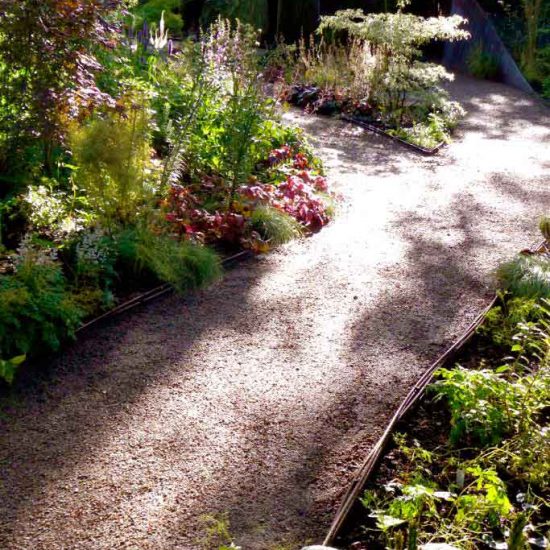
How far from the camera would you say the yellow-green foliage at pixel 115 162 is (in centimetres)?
452

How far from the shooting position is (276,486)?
298 cm

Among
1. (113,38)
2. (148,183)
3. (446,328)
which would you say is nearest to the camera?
(446,328)

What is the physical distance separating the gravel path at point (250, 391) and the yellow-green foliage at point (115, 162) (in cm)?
79

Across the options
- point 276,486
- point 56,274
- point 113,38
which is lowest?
point 276,486

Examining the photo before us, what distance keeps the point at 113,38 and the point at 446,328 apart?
3.90 metres

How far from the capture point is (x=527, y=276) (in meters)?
4.64

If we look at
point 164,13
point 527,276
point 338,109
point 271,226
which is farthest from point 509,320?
point 164,13

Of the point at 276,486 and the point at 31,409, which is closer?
the point at 276,486

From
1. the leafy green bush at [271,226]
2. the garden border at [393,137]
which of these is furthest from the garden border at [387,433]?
the garden border at [393,137]

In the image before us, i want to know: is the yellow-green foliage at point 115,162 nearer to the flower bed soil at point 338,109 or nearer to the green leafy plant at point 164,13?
the flower bed soil at point 338,109

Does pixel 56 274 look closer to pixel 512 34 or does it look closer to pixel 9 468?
pixel 9 468

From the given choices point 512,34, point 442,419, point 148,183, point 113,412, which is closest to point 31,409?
point 113,412

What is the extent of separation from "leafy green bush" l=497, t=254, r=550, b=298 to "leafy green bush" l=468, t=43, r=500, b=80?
9.66 meters

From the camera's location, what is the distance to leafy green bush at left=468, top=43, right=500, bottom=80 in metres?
13.6
